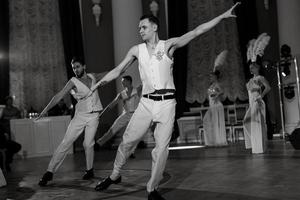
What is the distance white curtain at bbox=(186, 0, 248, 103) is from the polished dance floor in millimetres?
5906

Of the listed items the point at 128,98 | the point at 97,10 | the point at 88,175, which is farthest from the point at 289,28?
the point at 88,175

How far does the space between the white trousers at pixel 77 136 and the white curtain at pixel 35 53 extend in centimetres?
725

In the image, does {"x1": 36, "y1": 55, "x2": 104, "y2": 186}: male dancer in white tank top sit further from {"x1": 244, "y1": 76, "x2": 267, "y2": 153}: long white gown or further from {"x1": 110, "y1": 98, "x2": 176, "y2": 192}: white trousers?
{"x1": 244, "y1": 76, "x2": 267, "y2": 153}: long white gown

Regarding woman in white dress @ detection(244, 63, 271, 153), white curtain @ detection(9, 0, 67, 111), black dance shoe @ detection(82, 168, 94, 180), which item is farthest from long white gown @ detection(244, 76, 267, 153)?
white curtain @ detection(9, 0, 67, 111)

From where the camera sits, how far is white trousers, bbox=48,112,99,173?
6.18 metres

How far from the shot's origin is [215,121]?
1099 centimetres

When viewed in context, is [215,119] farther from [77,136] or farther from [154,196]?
[154,196]

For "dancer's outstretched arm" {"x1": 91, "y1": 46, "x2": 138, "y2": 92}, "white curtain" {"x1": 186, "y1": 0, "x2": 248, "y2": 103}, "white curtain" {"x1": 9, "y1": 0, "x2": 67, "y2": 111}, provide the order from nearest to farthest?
"dancer's outstretched arm" {"x1": 91, "y1": 46, "x2": 138, "y2": 92}, "white curtain" {"x1": 9, "y1": 0, "x2": 67, "y2": 111}, "white curtain" {"x1": 186, "y1": 0, "x2": 248, "y2": 103}

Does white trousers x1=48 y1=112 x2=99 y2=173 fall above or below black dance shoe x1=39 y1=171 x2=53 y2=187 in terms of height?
above

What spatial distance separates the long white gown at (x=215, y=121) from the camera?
10.9 m

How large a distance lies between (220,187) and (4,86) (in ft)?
31.3

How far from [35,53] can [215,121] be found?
18.3 feet

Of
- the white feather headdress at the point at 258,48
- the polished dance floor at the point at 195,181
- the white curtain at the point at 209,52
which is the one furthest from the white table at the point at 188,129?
the polished dance floor at the point at 195,181

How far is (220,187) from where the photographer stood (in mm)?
4801
